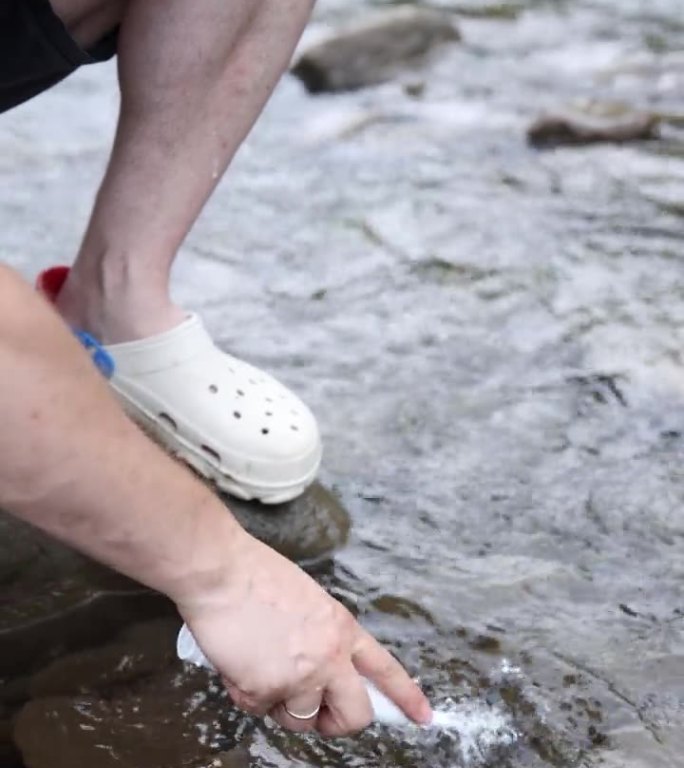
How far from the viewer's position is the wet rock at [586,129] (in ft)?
12.3

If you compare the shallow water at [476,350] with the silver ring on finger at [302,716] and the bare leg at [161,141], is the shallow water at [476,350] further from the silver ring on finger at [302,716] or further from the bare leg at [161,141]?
the bare leg at [161,141]

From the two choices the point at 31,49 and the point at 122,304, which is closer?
the point at 31,49

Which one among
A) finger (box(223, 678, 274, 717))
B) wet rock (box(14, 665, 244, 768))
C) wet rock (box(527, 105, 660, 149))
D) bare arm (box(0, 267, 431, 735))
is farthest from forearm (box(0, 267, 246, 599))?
wet rock (box(527, 105, 660, 149))

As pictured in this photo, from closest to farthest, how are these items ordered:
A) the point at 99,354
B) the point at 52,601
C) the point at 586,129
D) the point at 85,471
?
the point at 85,471 < the point at 52,601 < the point at 99,354 < the point at 586,129

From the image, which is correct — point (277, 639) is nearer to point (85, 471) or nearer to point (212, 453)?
point (85, 471)

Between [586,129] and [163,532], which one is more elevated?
[163,532]

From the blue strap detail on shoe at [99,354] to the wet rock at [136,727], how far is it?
1.72 feet

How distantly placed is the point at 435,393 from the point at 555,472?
31 centimetres

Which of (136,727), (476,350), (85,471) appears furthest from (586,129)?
(85,471)

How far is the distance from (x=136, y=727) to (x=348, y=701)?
40 cm

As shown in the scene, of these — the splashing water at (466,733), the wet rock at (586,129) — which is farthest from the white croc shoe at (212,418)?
the wet rock at (586,129)

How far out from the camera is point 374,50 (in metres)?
4.45

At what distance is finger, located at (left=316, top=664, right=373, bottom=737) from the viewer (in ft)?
4.28

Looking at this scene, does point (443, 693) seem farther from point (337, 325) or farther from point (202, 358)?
point (337, 325)
